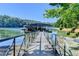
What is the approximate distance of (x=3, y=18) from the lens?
159cm

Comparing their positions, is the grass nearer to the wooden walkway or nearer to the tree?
the wooden walkway

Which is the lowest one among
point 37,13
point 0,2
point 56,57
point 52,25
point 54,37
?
point 56,57

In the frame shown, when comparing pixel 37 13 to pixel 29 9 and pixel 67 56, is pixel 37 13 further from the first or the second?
pixel 67 56

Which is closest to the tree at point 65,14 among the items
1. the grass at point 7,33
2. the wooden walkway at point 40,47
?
the wooden walkway at point 40,47

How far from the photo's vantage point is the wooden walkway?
1.58m

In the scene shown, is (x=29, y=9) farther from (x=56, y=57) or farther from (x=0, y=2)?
(x=56, y=57)

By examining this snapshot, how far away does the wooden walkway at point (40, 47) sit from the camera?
5.18 feet

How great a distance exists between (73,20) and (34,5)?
1.26 ft

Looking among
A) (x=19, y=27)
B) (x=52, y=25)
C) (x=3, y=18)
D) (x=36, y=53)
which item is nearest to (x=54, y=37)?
(x=52, y=25)

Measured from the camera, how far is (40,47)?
1602 millimetres

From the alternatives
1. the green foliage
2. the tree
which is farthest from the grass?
the tree

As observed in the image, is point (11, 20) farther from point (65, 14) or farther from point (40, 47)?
point (65, 14)

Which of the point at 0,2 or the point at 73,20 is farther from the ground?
the point at 0,2

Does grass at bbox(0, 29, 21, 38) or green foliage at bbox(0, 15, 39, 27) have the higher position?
green foliage at bbox(0, 15, 39, 27)
